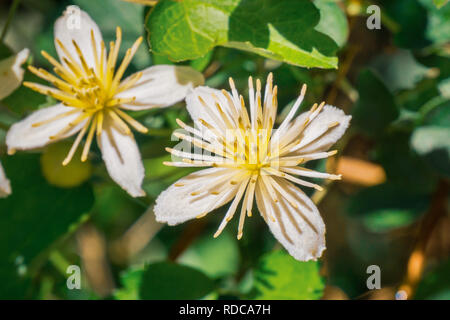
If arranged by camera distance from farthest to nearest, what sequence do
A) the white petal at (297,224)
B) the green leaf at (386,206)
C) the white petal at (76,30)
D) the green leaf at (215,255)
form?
the green leaf at (215,255), the green leaf at (386,206), the white petal at (76,30), the white petal at (297,224)

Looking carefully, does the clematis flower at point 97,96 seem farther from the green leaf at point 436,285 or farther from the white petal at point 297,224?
the green leaf at point 436,285

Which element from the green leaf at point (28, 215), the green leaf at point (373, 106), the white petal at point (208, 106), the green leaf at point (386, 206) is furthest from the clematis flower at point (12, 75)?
the green leaf at point (386, 206)

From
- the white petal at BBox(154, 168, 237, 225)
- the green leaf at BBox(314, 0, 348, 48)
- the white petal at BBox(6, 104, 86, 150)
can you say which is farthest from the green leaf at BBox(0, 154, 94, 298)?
the green leaf at BBox(314, 0, 348, 48)

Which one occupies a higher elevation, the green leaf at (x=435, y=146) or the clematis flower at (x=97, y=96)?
the clematis flower at (x=97, y=96)

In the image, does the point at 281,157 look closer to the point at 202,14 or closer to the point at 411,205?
the point at 202,14

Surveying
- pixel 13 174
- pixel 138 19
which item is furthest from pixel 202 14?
pixel 13 174

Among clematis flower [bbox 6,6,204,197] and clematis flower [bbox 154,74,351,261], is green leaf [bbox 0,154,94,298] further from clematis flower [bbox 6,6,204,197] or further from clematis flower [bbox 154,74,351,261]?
clematis flower [bbox 154,74,351,261]
